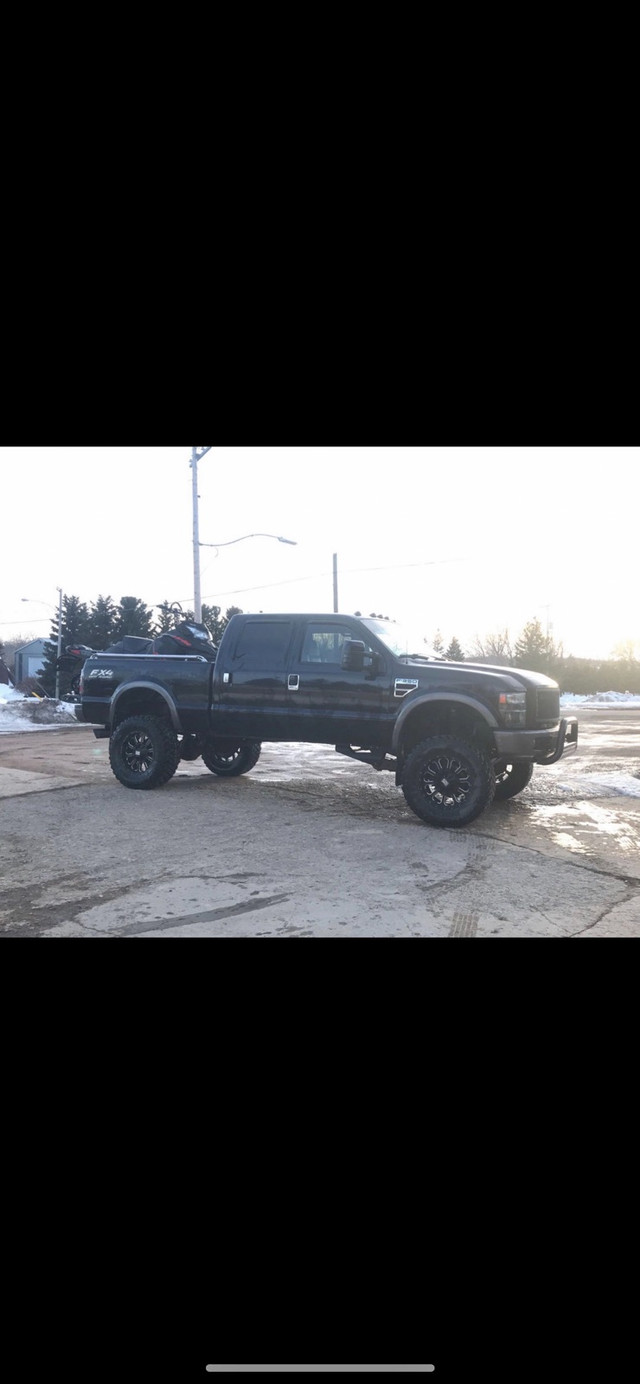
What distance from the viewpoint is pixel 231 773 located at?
379 inches

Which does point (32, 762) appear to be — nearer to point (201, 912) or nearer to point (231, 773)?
point (231, 773)

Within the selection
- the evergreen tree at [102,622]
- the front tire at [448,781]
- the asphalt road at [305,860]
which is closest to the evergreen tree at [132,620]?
the evergreen tree at [102,622]

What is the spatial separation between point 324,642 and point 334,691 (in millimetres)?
534

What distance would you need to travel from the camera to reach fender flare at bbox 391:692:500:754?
6.69 m

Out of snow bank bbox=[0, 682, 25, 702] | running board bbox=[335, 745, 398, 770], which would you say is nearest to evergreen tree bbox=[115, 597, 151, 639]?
Result: snow bank bbox=[0, 682, 25, 702]

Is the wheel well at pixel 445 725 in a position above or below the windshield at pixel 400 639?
below

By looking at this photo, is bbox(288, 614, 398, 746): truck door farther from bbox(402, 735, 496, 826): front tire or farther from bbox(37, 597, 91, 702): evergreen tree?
bbox(37, 597, 91, 702): evergreen tree

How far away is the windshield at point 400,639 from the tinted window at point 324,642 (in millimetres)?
269

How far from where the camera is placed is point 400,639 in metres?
7.80

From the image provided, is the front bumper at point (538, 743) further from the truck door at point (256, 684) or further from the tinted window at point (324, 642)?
the truck door at point (256, 684)

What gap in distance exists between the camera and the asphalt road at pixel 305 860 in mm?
4410

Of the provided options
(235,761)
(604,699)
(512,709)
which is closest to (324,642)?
(512,709)

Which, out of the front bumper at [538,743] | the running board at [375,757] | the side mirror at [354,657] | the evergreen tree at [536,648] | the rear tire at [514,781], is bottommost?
the rear tire at [514,781]
